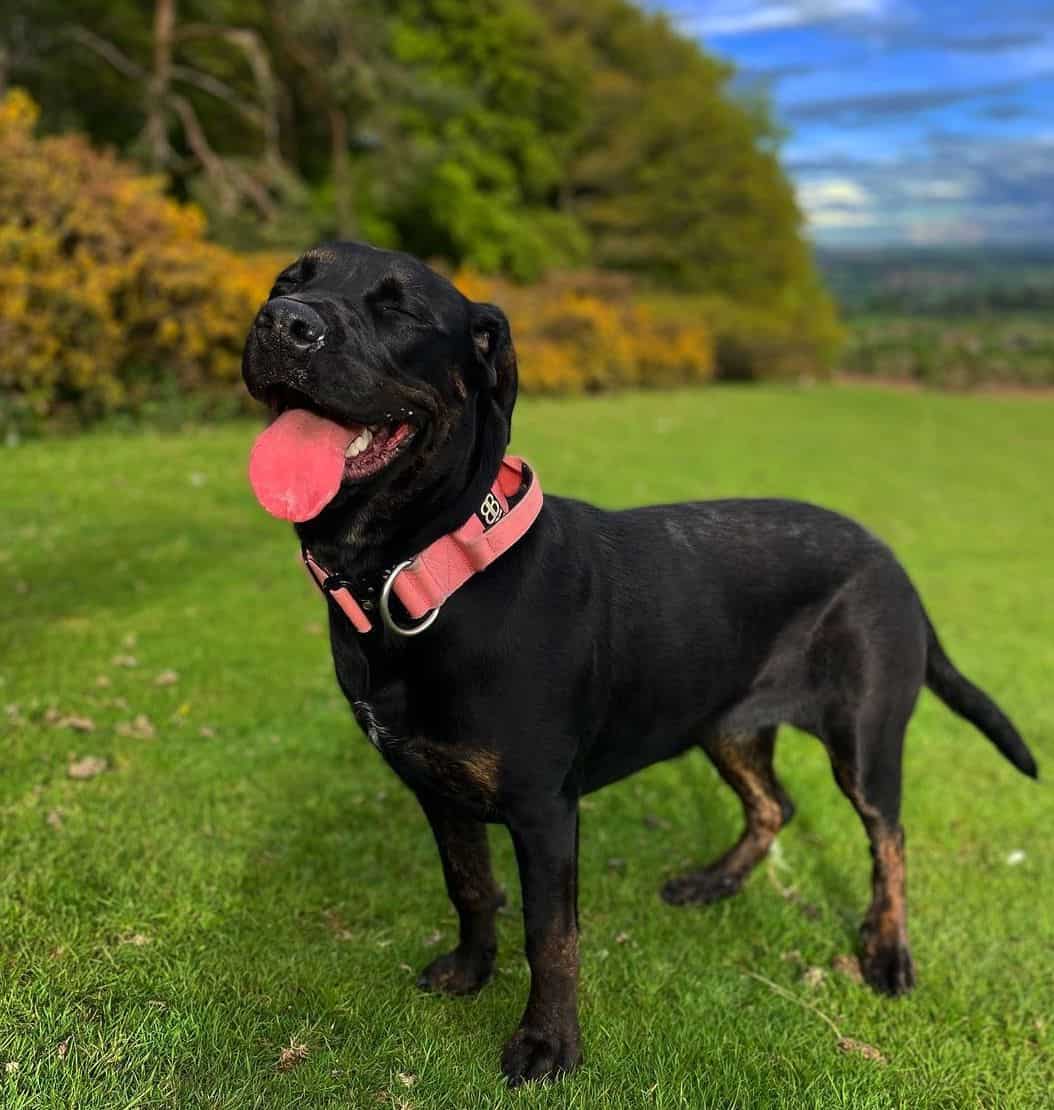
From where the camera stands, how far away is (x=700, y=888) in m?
4.34

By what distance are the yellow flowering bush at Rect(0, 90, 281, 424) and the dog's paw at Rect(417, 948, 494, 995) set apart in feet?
38.4

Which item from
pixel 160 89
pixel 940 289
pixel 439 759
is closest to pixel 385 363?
pixel 439 759

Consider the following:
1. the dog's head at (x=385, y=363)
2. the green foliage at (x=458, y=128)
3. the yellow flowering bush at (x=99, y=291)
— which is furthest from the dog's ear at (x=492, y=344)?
the green foliage at (x=458, y=128)

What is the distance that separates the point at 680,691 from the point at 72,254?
12.8 metres

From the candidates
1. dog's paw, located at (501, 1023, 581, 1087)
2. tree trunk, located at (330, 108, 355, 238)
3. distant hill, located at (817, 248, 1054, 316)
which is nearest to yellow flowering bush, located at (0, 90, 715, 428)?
tree trunk, located at (330, 108, 355, 238)

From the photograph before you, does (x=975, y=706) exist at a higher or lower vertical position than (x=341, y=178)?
higher

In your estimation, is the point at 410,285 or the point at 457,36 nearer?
the point at 410,285

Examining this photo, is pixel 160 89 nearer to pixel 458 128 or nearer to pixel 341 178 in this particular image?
pixel 341 178

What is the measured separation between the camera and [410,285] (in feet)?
9.36

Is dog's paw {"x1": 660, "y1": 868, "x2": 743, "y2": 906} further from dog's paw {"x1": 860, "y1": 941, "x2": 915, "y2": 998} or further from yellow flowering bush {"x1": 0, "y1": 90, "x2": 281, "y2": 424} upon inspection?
yellow flowering bush {"x1": 0, "y1": 90, "x2": 281, "y2": 424}

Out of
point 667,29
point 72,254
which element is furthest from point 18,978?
point 667,29

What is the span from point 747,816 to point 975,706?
3.47ft

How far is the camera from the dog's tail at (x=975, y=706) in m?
4.07

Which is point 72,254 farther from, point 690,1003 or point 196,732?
point 690,1003
